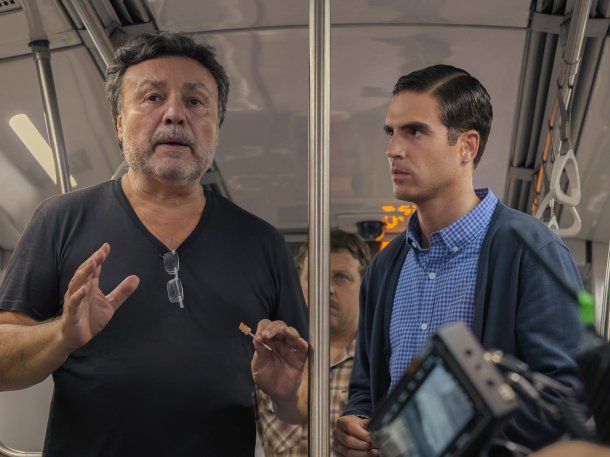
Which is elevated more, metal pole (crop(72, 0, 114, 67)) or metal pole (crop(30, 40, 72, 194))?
metal pole (crop(72, 0, 114, 67))

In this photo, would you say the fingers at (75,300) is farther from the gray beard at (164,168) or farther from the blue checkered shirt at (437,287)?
the blue checkered shirt at (437,287)

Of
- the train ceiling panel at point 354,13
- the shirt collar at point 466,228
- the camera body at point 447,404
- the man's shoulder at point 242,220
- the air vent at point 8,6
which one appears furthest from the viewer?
the train ceiling panel at point 354,13

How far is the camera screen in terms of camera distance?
84 cm

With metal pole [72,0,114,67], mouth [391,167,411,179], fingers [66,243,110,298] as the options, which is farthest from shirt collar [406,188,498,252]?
metal pole [72,0,114,67]

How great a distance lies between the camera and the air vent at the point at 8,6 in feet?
9.38

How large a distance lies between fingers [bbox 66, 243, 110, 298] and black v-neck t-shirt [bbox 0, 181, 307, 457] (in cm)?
31

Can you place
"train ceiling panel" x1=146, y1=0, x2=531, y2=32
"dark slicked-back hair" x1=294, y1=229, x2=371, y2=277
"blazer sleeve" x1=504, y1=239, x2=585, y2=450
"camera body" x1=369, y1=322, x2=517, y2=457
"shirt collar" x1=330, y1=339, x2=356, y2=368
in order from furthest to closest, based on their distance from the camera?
"dark slicked-back hair" x1=294, y1=229, x2=371, y2=277 → "shirt collar" x1=330, y1=339, x2=356, y2=368 → "train ceiling panel" x1=146, y1=0, x2=531, y2=32 → "blazer sleeve" x1=504, y1=239, x2=585, y2=450 → "camera body" x1=369, y1=322, x2=517, y2=457

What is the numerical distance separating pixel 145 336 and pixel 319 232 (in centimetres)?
44

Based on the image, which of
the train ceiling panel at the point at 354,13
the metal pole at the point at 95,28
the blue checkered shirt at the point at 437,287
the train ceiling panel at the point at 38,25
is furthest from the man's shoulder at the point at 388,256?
the train ceiling panel at the point at 38,25

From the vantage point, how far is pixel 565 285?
0.90 meters

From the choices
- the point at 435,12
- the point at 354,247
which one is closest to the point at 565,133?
the point at 435,12

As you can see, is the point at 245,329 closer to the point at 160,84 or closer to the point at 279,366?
the point at 279,366

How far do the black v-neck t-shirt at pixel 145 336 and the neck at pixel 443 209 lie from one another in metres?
0.37

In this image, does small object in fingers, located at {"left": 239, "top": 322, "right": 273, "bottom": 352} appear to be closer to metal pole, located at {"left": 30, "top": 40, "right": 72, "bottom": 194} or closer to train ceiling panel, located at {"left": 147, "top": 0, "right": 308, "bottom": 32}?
metal pole, located at {"left": 30, "top": 40, "right": 72, "bottom": 194}
